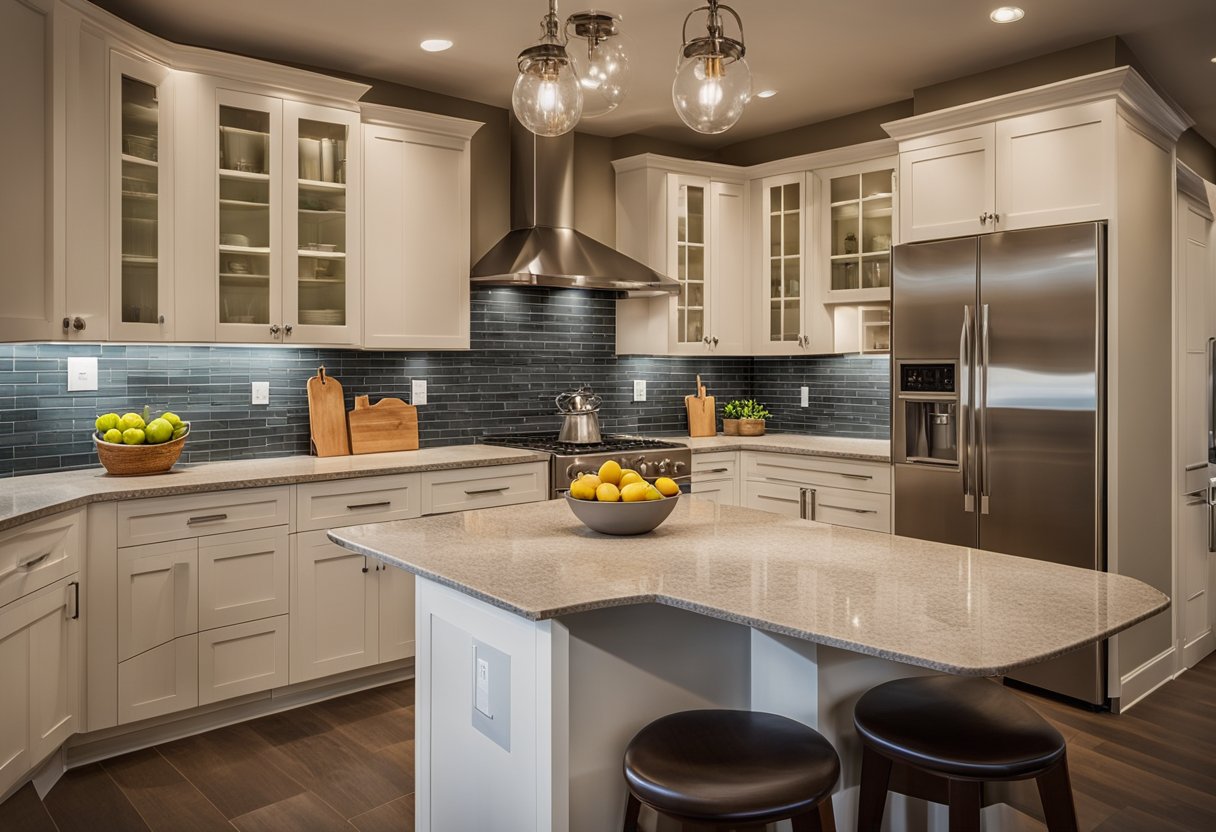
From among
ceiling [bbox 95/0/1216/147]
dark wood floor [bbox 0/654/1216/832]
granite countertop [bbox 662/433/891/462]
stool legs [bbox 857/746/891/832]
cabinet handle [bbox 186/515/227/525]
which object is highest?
ceiling [bbox 95/0/1216/147]

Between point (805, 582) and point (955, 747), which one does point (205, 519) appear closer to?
point (805, 582)

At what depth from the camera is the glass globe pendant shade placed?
2074 mm

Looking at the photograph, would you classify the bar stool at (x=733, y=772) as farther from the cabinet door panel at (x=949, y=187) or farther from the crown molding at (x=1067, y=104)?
the crown molding at (x=1067, y=104)

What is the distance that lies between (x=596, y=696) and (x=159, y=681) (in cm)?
202

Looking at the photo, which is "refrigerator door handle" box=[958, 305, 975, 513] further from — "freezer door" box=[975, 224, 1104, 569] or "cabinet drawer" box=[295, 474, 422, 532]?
"cabinet drawer" box=[295, 474, 422, 532]

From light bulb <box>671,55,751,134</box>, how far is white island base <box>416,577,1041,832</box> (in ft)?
3.73

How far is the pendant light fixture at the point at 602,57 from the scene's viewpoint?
209 cm

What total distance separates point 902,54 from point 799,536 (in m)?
2.54

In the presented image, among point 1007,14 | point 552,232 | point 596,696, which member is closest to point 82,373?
point 552,232

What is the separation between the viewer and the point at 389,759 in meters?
3.03

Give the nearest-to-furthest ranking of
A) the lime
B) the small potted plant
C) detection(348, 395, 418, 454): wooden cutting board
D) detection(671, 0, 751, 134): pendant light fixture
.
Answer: detection(671, 0, 751, 134): pendant light fixture → the lime → detection(348, 395, 418, 454): wooden cutting board → the small potted plant

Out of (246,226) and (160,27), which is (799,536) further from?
(160,27)

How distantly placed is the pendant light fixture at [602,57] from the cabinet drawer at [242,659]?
2.32 metres

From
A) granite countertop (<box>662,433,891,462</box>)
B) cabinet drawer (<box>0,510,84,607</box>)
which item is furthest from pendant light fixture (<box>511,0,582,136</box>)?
granite countertop (<box>662,433,891,462</box>)
